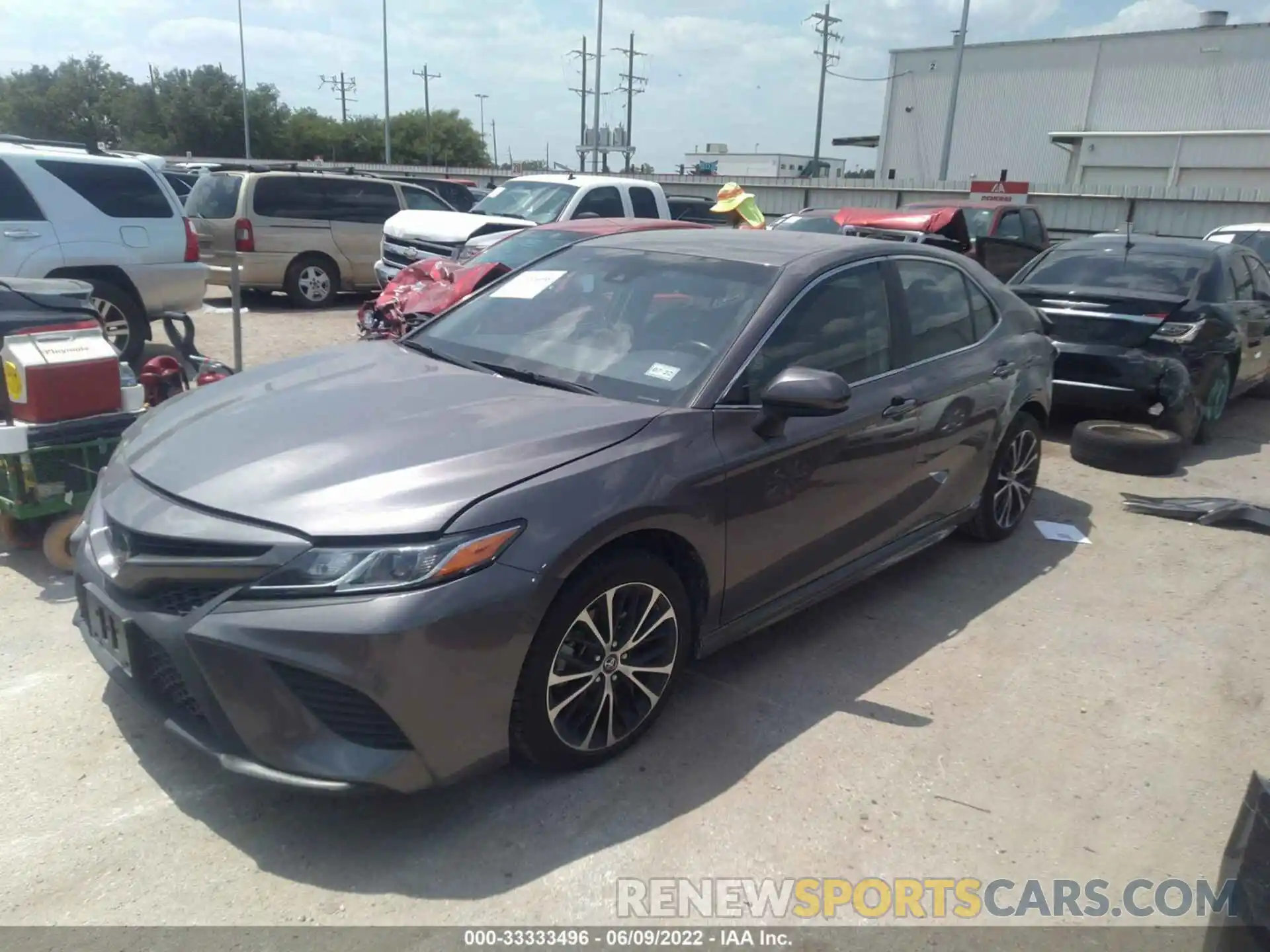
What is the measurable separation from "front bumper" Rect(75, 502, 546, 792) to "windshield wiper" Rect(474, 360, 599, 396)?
1017 mm

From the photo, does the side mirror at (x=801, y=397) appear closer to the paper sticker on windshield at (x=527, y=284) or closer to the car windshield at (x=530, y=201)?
the paper sticker on windshield at (x=527, y=284)

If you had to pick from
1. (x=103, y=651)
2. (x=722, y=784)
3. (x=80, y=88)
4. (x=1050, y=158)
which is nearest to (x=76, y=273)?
(x=103, y=651)

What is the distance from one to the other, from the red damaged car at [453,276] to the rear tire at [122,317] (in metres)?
1.90

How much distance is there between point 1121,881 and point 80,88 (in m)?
88.5

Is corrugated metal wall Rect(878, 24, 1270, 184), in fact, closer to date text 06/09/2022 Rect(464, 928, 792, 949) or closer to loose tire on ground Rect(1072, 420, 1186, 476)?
loose tire on ground Rect(1072, 420, 1186, 476)

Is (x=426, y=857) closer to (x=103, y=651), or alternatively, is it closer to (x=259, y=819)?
(x=259, y=819)

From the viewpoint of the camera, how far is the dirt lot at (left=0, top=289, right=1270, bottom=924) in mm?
2633

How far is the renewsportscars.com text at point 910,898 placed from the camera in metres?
2.65

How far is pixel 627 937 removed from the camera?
8.26 ft

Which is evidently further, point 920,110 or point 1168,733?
point 920,110

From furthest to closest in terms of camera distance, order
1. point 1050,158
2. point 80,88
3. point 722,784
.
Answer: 1. point 80,88
2. point 1050,158
3. point 722,784

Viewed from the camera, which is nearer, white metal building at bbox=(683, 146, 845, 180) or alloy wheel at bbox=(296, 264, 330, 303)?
alloy wheel at bbox=(296, 264, 330, 303)

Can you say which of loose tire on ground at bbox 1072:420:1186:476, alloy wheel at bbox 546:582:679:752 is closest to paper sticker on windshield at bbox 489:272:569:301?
alloy wheel at bbox 546:582:679:752

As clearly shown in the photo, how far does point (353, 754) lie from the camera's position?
256cm
